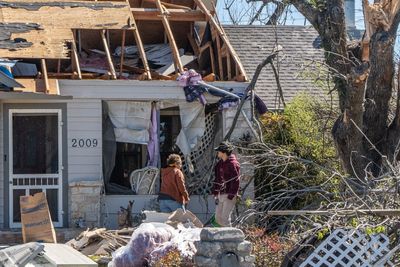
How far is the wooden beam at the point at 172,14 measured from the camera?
19797 millimetres

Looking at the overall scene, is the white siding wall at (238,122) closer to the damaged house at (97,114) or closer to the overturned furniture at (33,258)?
the damaged house at (97,114)

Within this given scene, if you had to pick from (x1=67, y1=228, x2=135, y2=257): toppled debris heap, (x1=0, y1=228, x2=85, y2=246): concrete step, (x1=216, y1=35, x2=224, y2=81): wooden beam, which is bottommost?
(x1=0, y1=228, x2=85, y2=246): concrete step

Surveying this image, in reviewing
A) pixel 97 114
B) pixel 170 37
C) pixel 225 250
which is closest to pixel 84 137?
pixel 97 114

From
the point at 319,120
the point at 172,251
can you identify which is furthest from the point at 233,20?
the point at 172,251

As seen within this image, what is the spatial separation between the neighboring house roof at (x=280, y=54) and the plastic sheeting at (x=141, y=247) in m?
7.70

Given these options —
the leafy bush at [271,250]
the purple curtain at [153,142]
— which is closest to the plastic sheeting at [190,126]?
the purple curtain at [153,142]

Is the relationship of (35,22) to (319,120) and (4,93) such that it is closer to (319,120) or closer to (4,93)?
(4,93)

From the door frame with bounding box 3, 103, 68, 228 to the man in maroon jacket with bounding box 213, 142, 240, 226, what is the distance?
11.4ft

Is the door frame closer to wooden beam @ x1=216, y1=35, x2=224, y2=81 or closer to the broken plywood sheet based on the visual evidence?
the broken plywood sheet

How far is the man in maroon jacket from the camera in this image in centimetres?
1562

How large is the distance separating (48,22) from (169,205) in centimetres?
457

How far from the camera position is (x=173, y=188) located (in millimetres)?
16922

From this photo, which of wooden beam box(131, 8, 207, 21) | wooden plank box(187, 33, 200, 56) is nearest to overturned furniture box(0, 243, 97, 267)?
wooden beam box(131, 8, 207, 21)

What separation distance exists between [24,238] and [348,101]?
19.1ft
